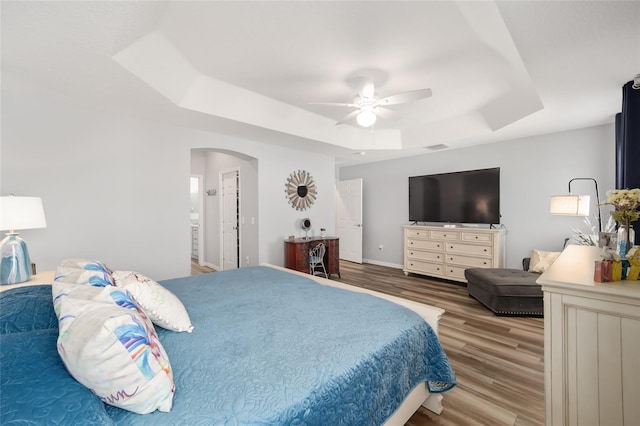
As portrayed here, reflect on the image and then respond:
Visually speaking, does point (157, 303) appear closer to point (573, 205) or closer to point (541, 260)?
point (573, 205)

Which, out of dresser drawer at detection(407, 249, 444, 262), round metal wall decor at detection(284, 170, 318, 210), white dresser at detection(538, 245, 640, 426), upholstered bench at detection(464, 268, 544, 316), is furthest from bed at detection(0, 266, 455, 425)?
dresser drawer at detection(407, 249, 444, 262)

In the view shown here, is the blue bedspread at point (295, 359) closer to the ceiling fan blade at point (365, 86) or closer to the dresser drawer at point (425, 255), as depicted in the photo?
the ceiling fan blade at point (365, 86)

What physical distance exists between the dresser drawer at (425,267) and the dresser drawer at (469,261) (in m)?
Answer: 0.22

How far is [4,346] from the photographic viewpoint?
842mm

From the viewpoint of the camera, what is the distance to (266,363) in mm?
1154

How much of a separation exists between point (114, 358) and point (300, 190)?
423cm

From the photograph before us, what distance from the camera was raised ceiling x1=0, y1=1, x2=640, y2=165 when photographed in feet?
5.57

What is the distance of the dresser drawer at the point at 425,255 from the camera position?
487 cm

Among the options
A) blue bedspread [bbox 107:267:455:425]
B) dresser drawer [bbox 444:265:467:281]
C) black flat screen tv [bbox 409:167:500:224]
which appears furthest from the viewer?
dresser drawer [bbox 444:265:467:281]

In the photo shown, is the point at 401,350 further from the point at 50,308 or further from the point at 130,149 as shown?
the point at 130,149

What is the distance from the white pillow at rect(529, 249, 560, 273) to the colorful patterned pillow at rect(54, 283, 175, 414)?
4.45 m

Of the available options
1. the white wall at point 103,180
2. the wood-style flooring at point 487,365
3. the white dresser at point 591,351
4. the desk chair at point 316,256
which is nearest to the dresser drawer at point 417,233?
the wood-style flooring at point 487,365

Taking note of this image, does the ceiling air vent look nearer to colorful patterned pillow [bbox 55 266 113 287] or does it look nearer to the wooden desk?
the wooden desk

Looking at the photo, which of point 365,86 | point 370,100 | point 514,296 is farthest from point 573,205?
point 365,86
